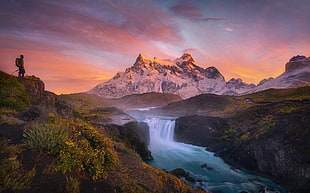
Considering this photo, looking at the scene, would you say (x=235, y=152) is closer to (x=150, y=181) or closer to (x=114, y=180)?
(x=150, y=181)

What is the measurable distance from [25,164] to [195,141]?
38.4 meters

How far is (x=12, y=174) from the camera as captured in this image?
16.0 ft

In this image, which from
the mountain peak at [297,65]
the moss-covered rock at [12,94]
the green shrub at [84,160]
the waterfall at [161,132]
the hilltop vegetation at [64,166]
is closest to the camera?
the hilltop vegetation at [64,166]

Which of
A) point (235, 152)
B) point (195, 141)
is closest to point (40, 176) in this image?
point (235, 152)

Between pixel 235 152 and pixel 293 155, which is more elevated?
pixel 293 155

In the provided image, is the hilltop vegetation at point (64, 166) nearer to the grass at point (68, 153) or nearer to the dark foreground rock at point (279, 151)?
the grass at point (68, 153)

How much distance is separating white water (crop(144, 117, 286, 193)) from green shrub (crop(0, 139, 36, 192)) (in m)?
18.1

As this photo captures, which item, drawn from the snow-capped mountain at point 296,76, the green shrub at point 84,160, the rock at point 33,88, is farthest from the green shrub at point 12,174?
the snow-capped mountain at point 296,76

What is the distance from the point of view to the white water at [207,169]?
753 inches

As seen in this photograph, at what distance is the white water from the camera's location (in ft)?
62.7

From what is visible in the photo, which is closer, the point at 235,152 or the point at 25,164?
the point at 25,164

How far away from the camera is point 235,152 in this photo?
26641mm

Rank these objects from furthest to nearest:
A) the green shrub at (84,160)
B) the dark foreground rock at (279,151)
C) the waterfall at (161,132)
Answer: the waterfall at (161,132), the dark foreground rock at (279,151), the green shrub at (84,160)

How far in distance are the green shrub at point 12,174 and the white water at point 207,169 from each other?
1806 centimetres
